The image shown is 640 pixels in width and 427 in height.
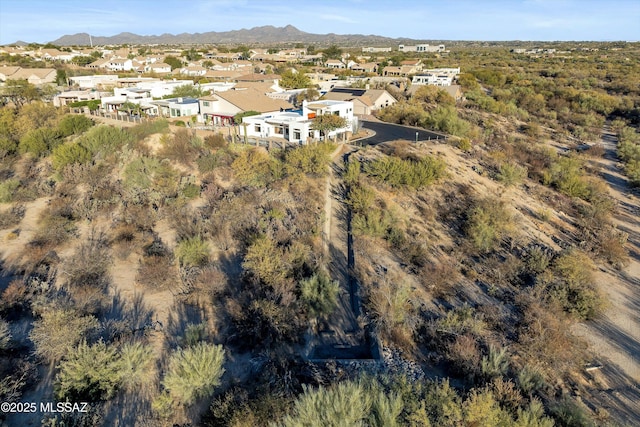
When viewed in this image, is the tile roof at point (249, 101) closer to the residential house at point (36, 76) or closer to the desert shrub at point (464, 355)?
the desert shrub at point (464, 355)

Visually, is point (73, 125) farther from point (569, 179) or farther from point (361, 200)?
point (569, 179)

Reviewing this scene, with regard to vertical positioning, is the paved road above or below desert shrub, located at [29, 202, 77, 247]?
above

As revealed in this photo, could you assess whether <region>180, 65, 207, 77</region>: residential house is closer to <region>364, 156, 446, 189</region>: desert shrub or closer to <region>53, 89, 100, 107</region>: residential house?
<region>53, 89, 100, 107</region>: residential house

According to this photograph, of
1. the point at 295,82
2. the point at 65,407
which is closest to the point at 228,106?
the point at 295,82

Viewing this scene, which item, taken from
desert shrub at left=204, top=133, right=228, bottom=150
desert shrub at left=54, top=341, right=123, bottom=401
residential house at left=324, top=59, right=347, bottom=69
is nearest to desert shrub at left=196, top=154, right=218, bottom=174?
desert shrub at left=204, top=133, right=228, bottom=150

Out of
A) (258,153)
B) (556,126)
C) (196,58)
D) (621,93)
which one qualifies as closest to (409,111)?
(556,126)

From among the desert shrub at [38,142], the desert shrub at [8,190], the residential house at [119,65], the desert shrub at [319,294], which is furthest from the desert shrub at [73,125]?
the residential house at [119,65]
